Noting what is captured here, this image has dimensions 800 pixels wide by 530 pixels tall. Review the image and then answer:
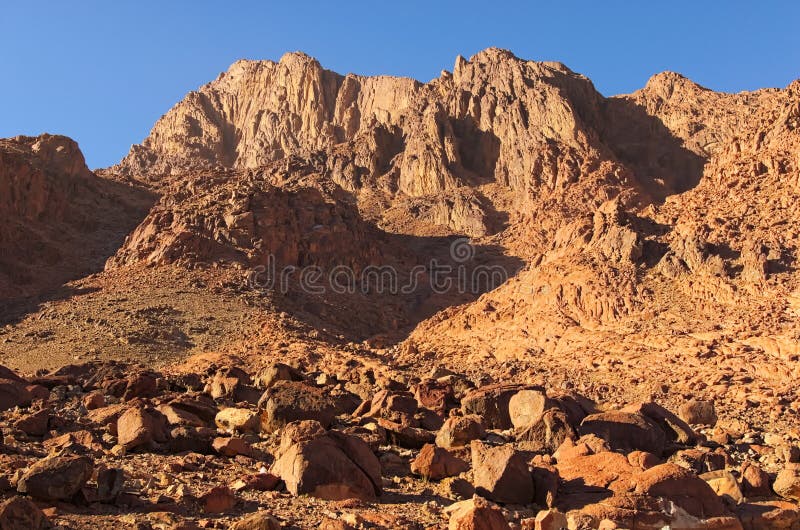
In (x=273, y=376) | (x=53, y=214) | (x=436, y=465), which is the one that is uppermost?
(x=53, y=214)

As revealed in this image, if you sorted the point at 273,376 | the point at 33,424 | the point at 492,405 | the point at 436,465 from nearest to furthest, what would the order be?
1. the point at 436,465
2. the point at 33,424
3. the point at 492,405
4. the point at 273,376

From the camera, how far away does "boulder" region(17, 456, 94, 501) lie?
927 cm

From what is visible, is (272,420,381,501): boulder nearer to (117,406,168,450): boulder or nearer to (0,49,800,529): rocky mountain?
(0,49,800,529): rocky mountain

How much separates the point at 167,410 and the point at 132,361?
18710 millimetres

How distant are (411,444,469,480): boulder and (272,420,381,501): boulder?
86 centimetres

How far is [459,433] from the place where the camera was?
1388 centimetres

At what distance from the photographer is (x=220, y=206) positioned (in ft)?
166

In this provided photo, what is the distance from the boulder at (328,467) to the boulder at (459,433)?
8.75 ft

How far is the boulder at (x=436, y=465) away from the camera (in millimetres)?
11914

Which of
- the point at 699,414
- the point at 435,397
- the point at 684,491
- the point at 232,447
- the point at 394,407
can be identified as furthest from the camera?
the point at 435,397

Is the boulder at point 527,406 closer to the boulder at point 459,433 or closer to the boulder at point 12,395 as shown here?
the boulder at point 459,433

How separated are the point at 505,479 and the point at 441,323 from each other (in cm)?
2538

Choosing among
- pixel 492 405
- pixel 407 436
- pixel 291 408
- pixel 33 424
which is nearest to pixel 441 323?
pixel 492 405

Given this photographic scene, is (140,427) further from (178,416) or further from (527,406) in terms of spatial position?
(527,406)
